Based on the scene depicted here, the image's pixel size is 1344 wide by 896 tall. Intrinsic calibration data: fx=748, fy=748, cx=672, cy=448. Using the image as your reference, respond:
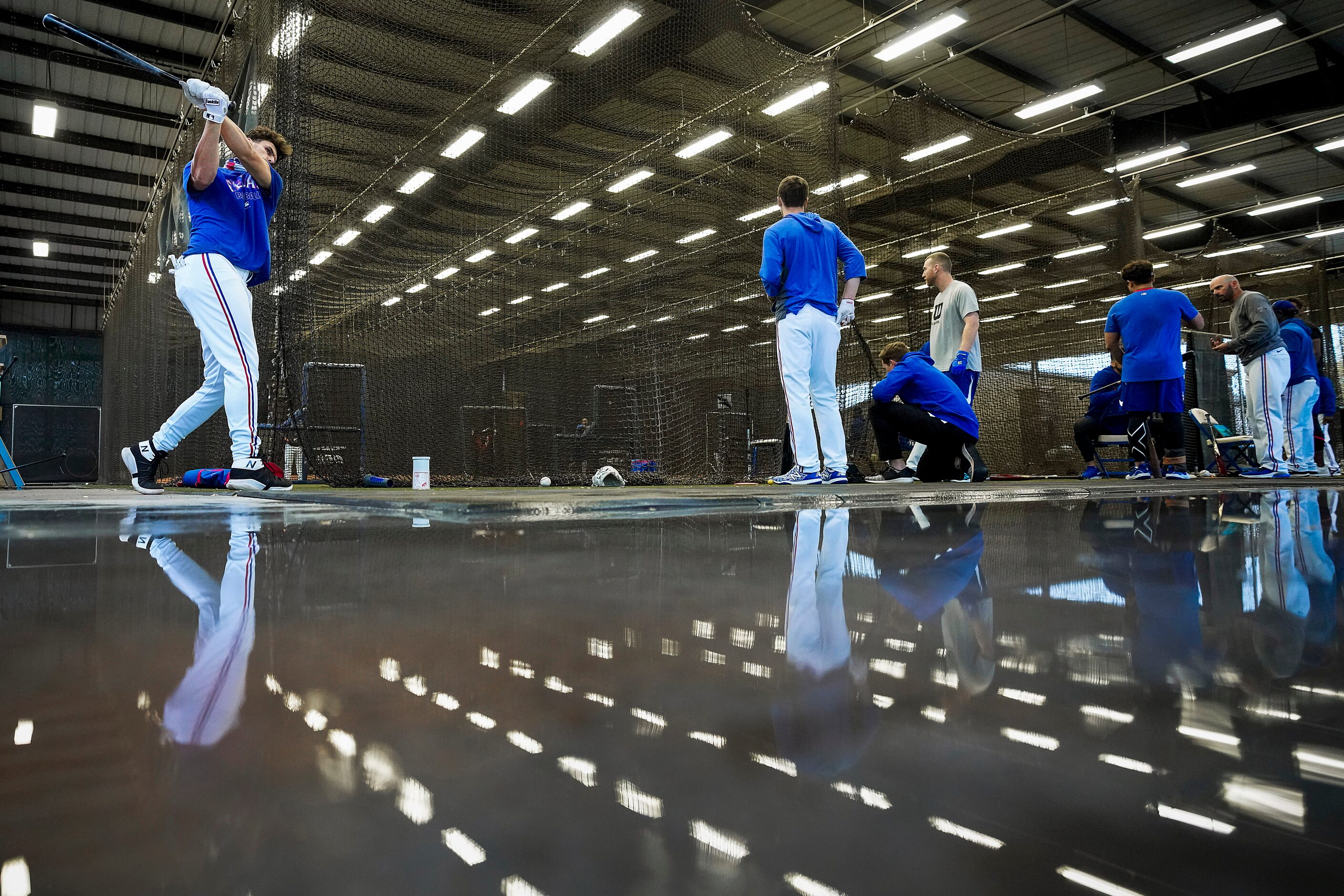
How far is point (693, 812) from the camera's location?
221 millimetres

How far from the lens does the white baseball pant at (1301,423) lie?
638 cm

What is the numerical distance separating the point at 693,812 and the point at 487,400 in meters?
7.24

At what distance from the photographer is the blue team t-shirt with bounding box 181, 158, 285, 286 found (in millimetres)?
3141

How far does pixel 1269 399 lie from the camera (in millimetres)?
5719

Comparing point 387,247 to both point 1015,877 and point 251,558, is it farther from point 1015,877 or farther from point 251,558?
point 1015,877

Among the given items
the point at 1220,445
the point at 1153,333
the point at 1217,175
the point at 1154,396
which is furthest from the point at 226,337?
the point at 1217,175

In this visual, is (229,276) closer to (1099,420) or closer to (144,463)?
(144,463)

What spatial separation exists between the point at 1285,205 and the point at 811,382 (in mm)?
17125

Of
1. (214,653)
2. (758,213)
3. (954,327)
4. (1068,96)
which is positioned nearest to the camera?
(214,653)

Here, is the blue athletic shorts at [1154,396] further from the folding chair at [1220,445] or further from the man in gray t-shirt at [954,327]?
the folding chair at [1220,445]

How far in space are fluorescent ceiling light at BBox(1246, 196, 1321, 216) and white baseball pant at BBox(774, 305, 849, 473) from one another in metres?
16.7

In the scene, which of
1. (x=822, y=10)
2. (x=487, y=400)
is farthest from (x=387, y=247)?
(x=822, y=10)

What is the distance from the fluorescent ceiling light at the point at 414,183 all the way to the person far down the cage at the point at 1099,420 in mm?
6090

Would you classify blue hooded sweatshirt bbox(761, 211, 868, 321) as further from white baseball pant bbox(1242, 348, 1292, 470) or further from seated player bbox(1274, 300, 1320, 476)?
seated player bbox(1274, 300, 1320, 476)
